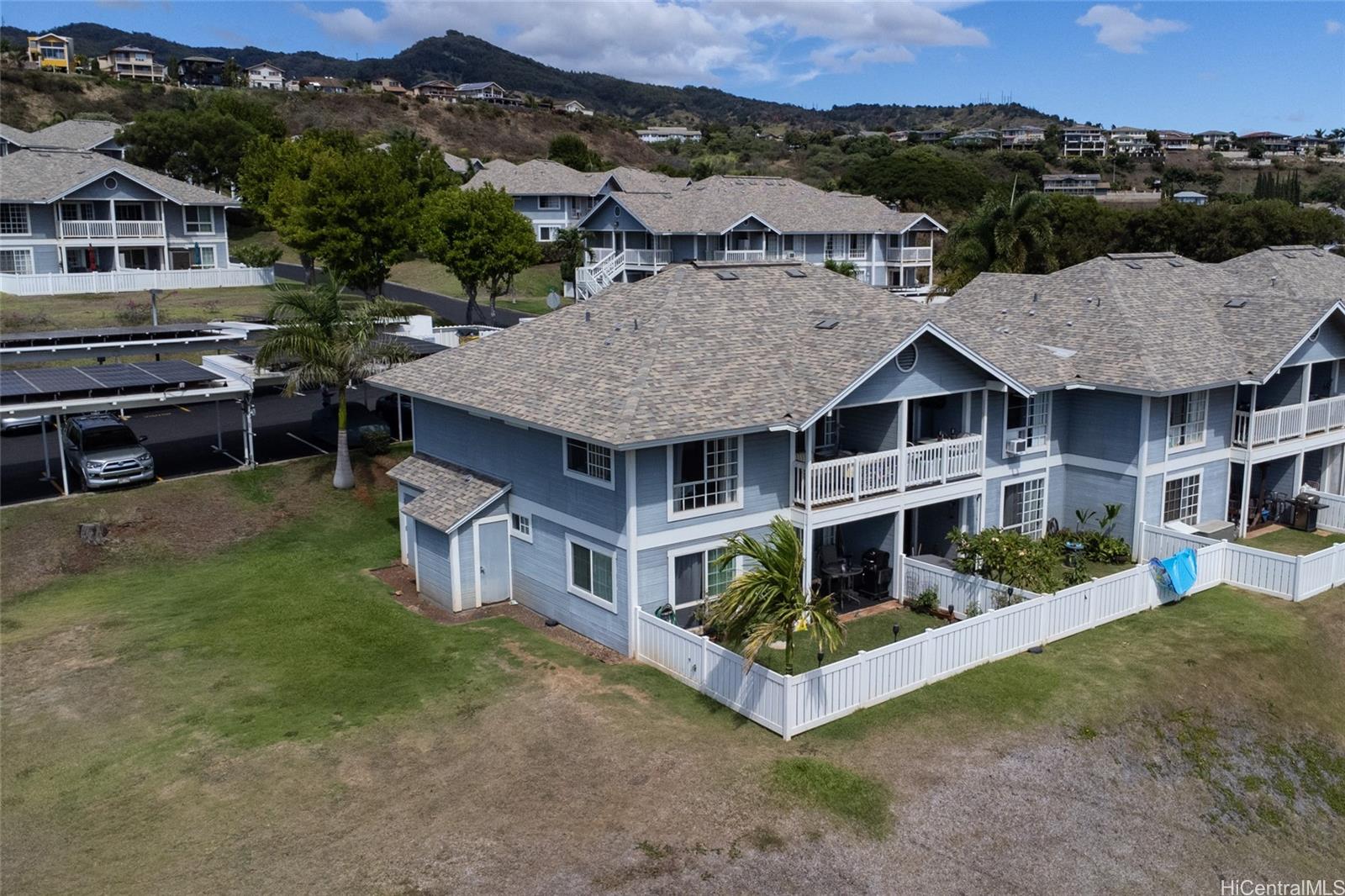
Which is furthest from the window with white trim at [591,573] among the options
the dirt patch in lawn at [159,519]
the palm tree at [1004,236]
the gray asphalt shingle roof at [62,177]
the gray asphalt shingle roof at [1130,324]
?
the gray asphalt shingle roof at [62,177]

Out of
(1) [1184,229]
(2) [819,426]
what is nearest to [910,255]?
(1) [1184,229]

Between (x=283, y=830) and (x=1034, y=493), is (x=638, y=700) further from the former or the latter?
(x=1034, y=493)

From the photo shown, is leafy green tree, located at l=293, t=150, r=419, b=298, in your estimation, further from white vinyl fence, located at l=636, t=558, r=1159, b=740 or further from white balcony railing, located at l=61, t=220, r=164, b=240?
white vinyl fence, located at l=636, t=558, r=1159, b=740

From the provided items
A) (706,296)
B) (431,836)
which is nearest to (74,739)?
(431,836)

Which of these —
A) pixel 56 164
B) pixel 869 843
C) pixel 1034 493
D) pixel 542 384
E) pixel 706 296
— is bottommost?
pixel 869 843

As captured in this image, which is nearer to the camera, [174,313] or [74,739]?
[74,739]
